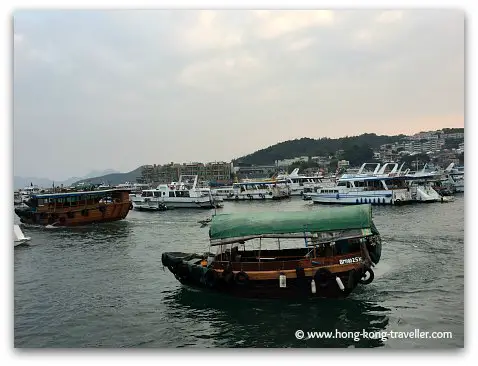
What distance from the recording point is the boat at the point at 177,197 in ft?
107

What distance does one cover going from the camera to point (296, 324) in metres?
7.77

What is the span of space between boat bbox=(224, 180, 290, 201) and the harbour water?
2337cm

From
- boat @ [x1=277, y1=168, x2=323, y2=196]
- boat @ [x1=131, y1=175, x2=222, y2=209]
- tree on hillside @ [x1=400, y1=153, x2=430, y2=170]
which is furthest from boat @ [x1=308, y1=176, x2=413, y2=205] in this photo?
boat @ [x1=131, y1=175, x2=222, y2=209]

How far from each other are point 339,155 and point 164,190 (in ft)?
49.2

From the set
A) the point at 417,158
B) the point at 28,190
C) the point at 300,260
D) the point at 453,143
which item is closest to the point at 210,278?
the point at 300,260

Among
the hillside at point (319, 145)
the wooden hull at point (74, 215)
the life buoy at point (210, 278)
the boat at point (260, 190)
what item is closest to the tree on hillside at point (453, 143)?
the hillside at point (319, 145)

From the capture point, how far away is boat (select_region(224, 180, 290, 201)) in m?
37.2

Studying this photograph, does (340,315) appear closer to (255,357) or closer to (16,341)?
(255,357)

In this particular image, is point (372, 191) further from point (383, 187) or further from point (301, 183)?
point (301, 183)

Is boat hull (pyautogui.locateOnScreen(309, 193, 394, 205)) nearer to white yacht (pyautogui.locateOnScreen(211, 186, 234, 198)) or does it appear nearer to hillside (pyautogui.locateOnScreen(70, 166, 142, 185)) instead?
white yacht (pyautogui.locateOnScreen(211, 186, 234, 198))

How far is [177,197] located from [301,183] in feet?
41.2

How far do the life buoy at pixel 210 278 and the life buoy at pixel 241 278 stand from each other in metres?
0.47

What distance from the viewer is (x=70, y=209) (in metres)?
22.4

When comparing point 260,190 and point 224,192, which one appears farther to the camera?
point 224,192
